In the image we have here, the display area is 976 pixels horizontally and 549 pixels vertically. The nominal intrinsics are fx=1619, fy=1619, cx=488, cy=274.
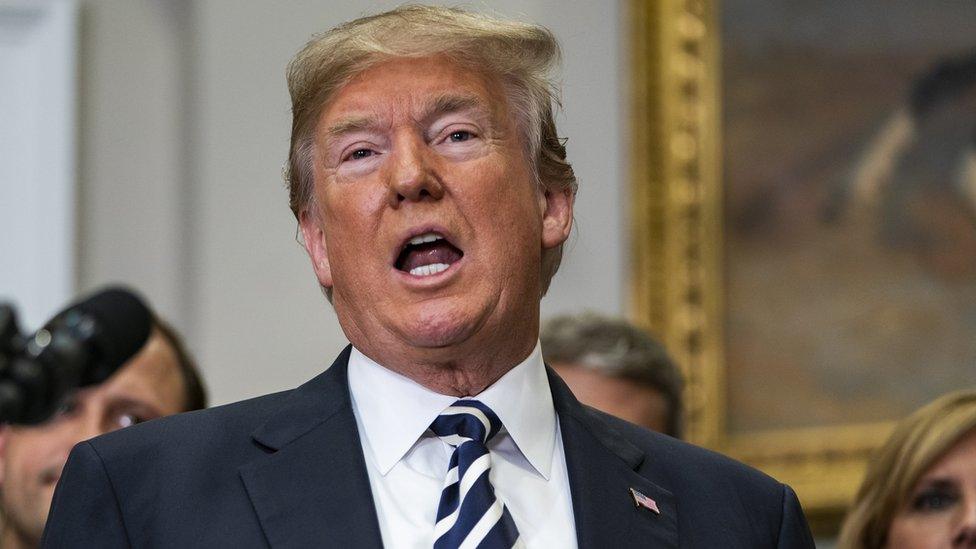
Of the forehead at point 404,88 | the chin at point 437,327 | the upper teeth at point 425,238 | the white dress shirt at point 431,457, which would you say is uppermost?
the forehead at point 404,88

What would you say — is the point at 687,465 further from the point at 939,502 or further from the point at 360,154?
the point at 939,502

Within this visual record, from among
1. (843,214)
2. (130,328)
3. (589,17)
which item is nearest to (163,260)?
(589,17)

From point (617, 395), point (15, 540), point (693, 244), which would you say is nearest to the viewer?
point (15, 540)

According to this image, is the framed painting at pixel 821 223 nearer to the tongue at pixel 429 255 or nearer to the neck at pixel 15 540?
the neck at pixel 15 540

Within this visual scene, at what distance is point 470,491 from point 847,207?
3733mm

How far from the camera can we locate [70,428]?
11.2 feet

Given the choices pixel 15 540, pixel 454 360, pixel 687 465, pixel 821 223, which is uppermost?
pixel 454 360

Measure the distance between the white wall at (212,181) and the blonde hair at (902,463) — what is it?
5.07 feet

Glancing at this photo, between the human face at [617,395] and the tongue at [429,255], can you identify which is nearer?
the tongue at [429,255]

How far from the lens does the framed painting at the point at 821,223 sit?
18.3 feet

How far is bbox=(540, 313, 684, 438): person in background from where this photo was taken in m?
3.96

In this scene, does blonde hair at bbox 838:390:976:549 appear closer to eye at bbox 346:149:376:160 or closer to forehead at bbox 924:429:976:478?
forehead at bbox 924:429:976:478

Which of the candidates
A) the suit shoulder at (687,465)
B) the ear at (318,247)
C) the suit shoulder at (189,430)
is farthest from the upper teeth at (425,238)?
the suit shoulder at (687,465)

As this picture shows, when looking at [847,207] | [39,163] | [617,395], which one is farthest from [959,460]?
[39,163]
